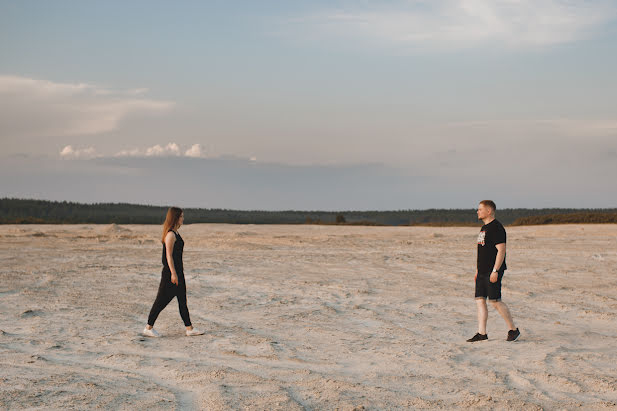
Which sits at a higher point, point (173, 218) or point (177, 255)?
point (173, 218)

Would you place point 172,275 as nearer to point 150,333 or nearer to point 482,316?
point 150,333

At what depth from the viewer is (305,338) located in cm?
855

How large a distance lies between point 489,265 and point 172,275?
13.9 ft

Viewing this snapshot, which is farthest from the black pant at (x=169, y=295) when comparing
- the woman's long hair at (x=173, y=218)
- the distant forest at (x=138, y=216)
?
the distant forest at (x=138, y=216)

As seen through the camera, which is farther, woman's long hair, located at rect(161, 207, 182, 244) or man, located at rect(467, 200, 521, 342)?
woman's long hair, located at rect(161, 207, 182, 244)

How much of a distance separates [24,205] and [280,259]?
5407cm

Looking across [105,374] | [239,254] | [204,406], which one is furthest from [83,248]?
[204,406]

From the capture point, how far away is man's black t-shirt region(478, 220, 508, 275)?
322 inches

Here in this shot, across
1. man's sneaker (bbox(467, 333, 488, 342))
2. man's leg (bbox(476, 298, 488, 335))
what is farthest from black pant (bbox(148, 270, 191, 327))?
man's leg (bbox(476, 298, 488, 335))

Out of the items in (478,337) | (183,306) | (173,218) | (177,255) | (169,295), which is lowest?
(478,337)

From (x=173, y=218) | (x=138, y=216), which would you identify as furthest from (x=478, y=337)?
(x=138, y=216)

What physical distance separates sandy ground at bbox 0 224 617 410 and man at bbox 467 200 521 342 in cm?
36

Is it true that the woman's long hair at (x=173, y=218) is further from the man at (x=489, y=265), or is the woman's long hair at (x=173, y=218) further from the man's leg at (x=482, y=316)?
the man's leg at (x=482, y=316)

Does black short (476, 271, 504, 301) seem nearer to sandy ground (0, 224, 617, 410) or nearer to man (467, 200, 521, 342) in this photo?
man (467, 200, 521, 342)
